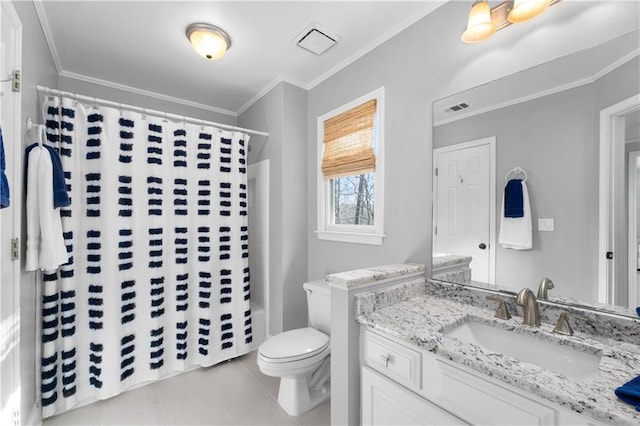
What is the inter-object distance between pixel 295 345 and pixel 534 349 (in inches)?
49.1

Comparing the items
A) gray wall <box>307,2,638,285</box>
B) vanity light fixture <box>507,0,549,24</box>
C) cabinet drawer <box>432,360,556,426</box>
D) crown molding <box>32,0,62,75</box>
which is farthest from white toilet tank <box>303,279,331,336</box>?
crown molding <box>32,0,62,75</box>

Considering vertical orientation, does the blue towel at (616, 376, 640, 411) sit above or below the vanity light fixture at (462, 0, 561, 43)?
below

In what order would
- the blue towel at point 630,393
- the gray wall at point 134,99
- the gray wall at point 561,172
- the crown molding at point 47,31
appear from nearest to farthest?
1. the blue towel at point 630,393
2. the gray wall at point 561,172
3. the crown molding at point 47,31
4. the gray wall at point 134,99

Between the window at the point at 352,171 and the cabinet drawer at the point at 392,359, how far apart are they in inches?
32.4

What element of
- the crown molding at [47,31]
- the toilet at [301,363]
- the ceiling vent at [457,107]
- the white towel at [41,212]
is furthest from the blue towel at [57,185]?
the ceiling vent at [457,107]

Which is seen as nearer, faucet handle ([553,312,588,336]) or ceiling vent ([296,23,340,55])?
faucet handle ([553,312,588,336])

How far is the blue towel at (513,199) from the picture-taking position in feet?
4.22

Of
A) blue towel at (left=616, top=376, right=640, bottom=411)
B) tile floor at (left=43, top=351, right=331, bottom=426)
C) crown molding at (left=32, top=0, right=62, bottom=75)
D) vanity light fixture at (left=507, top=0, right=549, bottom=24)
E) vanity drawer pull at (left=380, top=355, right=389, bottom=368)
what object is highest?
crown molding at (left=32, top=0, right=62, bottom=75)

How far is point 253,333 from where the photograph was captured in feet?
8.50

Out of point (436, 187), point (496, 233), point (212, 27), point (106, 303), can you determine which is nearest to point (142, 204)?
point (106, 303)

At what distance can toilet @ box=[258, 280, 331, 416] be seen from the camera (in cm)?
166

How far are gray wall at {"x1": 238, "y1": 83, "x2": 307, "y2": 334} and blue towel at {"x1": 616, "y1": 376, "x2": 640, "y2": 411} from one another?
204 cm

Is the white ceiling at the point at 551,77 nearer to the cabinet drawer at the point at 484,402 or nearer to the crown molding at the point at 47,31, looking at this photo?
the cabinet drawer at the point at 484,402

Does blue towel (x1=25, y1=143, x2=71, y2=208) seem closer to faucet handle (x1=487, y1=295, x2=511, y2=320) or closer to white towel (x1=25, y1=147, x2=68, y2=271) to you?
white towel (x1=25, y1=147, x2=68, y2=271)
